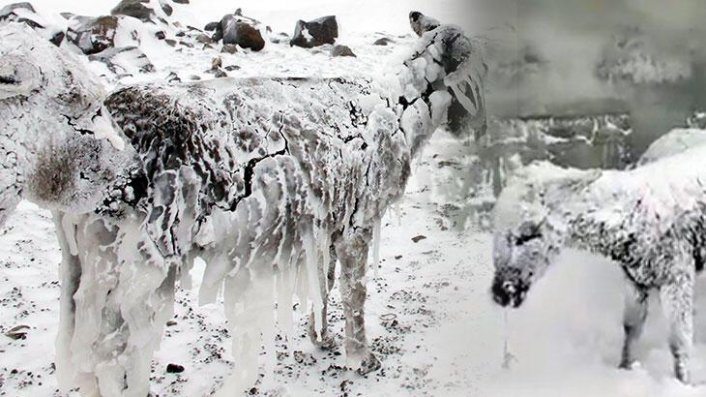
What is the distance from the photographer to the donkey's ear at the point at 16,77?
1.32 meters

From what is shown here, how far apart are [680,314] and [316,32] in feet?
18.2

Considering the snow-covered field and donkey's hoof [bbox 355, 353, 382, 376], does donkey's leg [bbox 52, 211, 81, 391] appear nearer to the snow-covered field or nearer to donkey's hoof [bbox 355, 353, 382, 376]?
the snow-covered field

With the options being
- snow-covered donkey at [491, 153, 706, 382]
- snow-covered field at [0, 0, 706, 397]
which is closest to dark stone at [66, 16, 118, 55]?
snow-covered field at [0, 0, 706, 397]

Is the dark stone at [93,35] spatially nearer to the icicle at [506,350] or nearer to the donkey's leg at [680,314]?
the donkey's leg at [680,314]

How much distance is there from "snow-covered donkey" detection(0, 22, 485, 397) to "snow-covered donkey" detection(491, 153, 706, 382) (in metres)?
0.29

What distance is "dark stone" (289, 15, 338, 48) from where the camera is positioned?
23.1 feet

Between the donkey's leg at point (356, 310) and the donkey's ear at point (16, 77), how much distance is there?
138 centimetres

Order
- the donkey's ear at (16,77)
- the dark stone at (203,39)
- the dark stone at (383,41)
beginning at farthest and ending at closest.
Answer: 1. the dark stone at (203,39)
2. the dark stone at (383,41)
3. the donkey's ear at (16,77)

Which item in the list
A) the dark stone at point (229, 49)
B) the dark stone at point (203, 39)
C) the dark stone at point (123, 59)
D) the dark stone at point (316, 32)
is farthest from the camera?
the dark stone at point (203, 39)

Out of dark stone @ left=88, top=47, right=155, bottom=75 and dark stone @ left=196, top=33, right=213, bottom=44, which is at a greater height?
dark stone @ left=196, top=33, right=213, bottom=44

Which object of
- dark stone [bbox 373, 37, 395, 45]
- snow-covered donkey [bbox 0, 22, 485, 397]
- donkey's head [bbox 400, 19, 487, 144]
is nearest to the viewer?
snow-covered donkey [bbox 0, 22, 485, 397]

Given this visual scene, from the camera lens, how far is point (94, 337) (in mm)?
1797

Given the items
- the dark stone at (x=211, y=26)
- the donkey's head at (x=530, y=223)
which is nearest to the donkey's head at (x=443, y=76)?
the donkey's head at (x=530, y=223)

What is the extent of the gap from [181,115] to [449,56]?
3.44 ft
